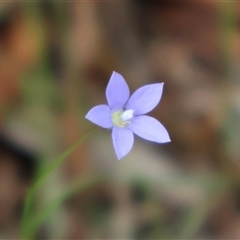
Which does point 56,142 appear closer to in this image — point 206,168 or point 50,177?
point 50,177

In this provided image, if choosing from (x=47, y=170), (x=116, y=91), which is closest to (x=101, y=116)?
(x=116, y=91)

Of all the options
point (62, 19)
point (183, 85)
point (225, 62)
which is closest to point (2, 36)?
point (62, 19)

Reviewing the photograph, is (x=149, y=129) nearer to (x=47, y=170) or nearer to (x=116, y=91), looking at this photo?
(x=116, y=91)

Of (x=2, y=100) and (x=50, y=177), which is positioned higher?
(x=2, y=100)

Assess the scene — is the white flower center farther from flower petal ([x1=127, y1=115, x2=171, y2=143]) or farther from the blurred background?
the blurred background

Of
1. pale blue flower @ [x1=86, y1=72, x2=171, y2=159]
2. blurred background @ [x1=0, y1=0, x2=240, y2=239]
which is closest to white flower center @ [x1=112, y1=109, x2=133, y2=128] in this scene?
pale blue flower @ [x1=86, y1=72, x2=171, y2=159]

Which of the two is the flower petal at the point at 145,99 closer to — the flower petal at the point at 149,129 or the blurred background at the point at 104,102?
the flower petal at the point at 149,129

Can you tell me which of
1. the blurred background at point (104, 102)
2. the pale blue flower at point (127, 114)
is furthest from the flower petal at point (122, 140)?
the blurred background at point (104, 102)
